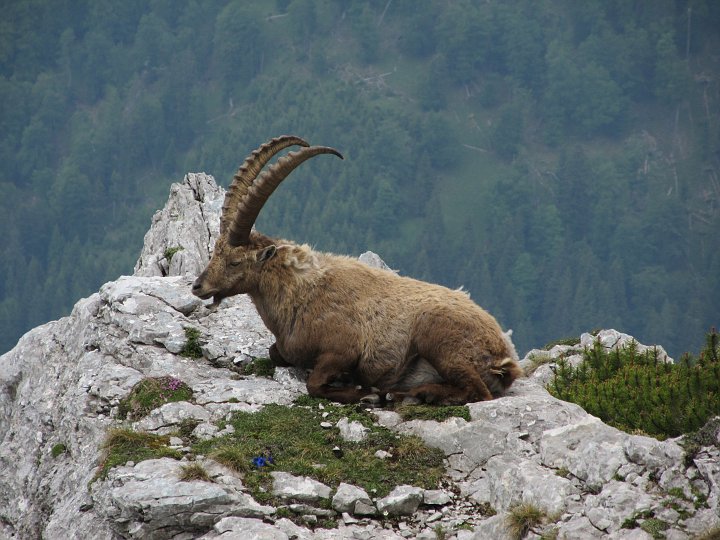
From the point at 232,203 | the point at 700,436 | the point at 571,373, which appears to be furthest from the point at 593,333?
the point at 700,436

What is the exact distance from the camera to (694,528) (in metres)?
11.0

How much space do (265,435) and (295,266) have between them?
396cm

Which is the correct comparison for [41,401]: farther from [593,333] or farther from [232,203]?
[593,333]

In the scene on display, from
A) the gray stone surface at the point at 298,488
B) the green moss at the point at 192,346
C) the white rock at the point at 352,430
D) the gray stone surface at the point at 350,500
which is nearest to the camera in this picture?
the gray stone surface at the point at 350,500

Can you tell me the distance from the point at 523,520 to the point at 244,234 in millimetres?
7750

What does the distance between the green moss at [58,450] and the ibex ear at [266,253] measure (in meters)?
4.54

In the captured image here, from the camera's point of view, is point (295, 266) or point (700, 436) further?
point (295, 266)

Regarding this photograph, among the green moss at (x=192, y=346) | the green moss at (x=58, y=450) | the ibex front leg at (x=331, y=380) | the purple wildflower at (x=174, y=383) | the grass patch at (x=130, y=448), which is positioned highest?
the green moss at (x=192, y=346)

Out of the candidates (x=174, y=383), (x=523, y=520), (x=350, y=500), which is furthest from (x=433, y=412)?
(x=174, y=383)

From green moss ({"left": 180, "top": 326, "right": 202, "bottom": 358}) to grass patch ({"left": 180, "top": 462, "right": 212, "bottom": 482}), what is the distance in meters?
4.99

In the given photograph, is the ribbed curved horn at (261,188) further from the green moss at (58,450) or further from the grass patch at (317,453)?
the green moss at (58,450)

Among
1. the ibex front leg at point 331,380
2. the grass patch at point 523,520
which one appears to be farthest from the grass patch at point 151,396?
the grass patch at point 523,520

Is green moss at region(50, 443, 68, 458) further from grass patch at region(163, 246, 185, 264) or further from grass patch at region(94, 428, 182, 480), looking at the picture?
grass patch at region(163, 246, 185, 264)

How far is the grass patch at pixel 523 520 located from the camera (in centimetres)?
1184
